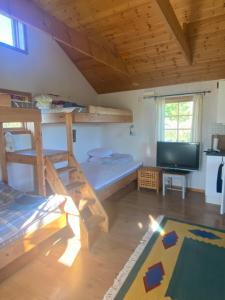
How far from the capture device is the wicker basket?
13.6 ft

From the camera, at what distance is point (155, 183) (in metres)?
4.18

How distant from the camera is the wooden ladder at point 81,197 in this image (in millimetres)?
2346

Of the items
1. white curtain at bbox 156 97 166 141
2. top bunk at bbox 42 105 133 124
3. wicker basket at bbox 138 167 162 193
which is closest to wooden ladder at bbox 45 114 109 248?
top bunk at bbox 42 105 133 124

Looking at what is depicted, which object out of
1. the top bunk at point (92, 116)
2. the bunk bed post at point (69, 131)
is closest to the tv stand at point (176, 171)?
the top bunk at point (92, 116)

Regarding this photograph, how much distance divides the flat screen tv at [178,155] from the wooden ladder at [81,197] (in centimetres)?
204

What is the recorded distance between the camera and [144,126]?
15.3 ft

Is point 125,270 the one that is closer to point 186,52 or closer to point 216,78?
point 186,52

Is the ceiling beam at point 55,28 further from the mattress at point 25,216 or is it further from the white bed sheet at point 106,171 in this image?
the mattress at point 25,216

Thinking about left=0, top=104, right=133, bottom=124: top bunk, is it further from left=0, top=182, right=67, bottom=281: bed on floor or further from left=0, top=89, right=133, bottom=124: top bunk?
left=0, top=182, right=67, bottom=281: bed on floor

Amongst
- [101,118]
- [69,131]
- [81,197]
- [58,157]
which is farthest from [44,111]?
[81,197]

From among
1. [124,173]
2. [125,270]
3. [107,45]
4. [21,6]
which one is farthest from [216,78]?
[125,270]

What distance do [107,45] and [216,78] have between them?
2108 millimetres

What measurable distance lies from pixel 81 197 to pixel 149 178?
1854 mm

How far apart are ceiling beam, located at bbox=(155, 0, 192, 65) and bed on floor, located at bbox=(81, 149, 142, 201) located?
2.22 metres
